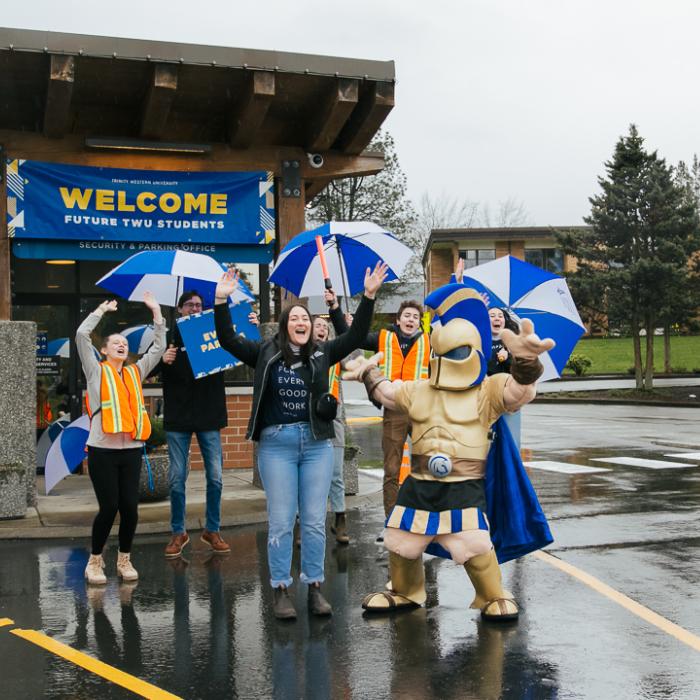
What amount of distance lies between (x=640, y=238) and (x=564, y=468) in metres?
23.3

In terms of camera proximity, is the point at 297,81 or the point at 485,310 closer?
the point at 485,310

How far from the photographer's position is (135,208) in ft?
32.3

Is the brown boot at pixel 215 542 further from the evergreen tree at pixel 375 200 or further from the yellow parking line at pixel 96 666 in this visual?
the evergreen tree at pixel 375 200

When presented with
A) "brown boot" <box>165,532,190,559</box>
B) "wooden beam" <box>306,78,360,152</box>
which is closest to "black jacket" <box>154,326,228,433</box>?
"brown boot" <box>165,532,190,559</box>

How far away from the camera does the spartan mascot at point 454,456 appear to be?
17.1 ft

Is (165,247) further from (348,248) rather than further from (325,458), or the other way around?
(325,458)

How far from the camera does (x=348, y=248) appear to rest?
299 inches

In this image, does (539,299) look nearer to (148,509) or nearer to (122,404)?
(122,404)

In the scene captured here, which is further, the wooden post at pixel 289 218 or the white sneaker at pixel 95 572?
the wooden post at pixel 289 218

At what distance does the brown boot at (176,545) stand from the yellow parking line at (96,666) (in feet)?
6.35

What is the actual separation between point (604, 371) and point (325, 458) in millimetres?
43014

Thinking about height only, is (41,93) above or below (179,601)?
above

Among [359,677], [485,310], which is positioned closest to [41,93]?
[485,310]

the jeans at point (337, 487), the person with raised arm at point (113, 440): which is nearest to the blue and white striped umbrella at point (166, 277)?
the person with raised arm at point (113, 440)
